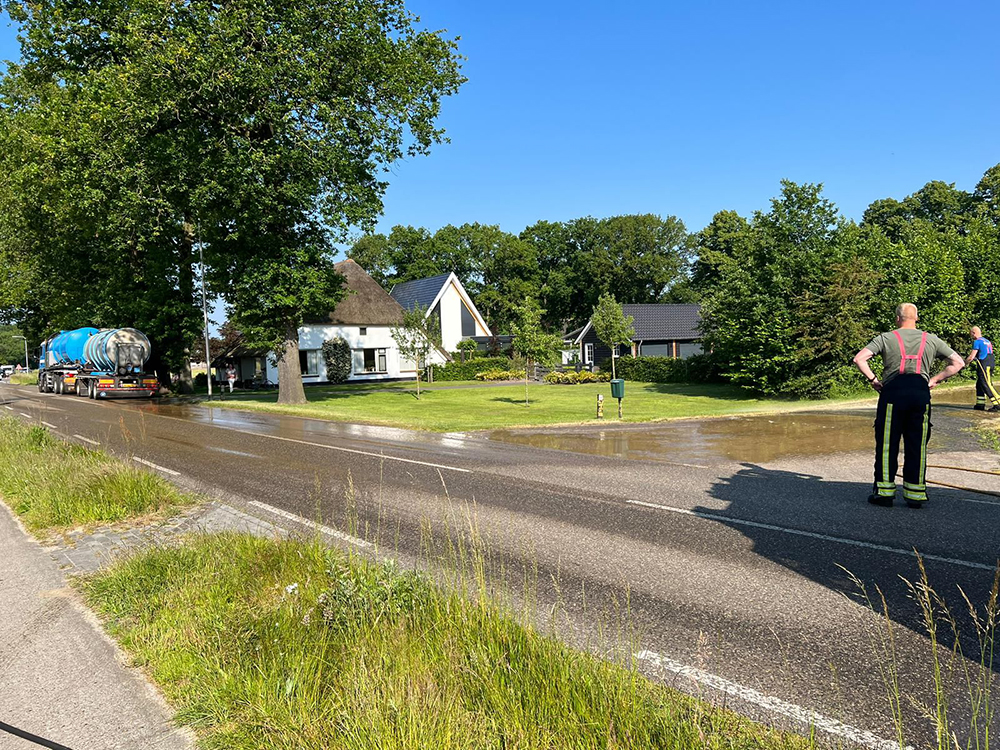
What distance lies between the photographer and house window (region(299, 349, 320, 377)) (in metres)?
45.6

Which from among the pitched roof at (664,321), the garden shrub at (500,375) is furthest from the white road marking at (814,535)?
the pitched roof at (664,321)

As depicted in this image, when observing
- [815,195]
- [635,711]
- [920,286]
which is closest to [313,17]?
[815,195]

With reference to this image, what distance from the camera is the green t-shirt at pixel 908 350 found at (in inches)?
281

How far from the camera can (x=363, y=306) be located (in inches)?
1930

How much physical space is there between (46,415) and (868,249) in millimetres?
28107

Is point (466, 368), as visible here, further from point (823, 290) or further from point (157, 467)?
point (157, 467)

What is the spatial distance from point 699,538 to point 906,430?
2.81 meters

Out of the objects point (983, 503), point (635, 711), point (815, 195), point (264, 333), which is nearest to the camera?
point (635, 711)

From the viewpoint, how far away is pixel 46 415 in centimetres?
2109

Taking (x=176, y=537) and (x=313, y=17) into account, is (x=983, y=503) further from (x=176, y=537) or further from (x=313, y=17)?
(x=313, y=17)

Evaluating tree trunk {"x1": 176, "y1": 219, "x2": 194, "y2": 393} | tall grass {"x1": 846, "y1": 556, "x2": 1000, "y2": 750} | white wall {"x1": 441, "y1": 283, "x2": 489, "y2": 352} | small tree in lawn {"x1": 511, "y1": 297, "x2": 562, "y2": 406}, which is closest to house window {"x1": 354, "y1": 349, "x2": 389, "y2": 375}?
white wall {"x1": 441, "y1": 283, "x2": 489, "y2": 352}

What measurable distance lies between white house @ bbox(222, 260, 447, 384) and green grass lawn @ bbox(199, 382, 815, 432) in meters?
13.9

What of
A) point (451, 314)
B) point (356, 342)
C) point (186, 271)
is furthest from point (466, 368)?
point (186, 271)

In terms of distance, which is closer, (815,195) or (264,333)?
(815,195)
